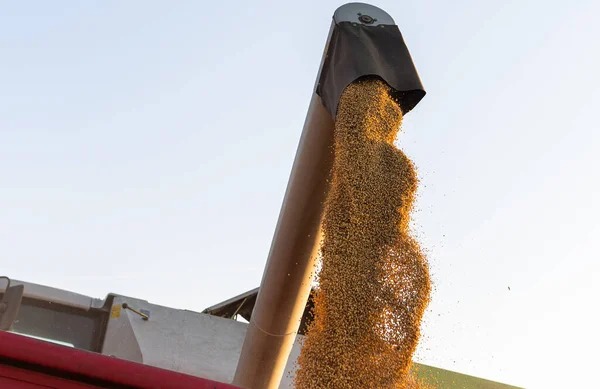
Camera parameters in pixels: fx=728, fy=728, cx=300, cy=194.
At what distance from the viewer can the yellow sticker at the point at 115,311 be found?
593 cm

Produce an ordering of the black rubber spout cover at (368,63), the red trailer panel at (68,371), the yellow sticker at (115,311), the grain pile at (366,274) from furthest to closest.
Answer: the yellow sticker at (115,311)
the black rubber spout cover at (368,63)
the grain pile at (366,274)
the red trailer panel at (68,371)

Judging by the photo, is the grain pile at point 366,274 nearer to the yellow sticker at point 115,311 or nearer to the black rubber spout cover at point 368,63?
the black rubber spout cover at point 368,63

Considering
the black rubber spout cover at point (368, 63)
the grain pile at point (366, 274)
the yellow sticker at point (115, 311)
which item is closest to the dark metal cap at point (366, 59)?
the black rubber spout cover at point (368, 63)

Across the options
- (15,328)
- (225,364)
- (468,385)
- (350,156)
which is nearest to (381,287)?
(350,156)

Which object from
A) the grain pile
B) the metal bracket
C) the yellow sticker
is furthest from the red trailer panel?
the yellow sticker

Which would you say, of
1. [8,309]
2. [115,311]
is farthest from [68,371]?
[115,311]

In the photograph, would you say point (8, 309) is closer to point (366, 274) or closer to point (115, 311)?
point (115, 311)

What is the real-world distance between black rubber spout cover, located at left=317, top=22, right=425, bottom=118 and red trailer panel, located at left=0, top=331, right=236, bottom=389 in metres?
2.58

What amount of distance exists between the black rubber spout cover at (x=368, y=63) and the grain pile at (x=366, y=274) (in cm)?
31

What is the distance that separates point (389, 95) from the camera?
4.66 metres

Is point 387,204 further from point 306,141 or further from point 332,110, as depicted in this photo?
point 306,141

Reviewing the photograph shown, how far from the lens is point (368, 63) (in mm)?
4609

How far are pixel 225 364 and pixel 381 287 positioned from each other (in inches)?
103

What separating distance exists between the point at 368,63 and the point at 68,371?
2937 mm
